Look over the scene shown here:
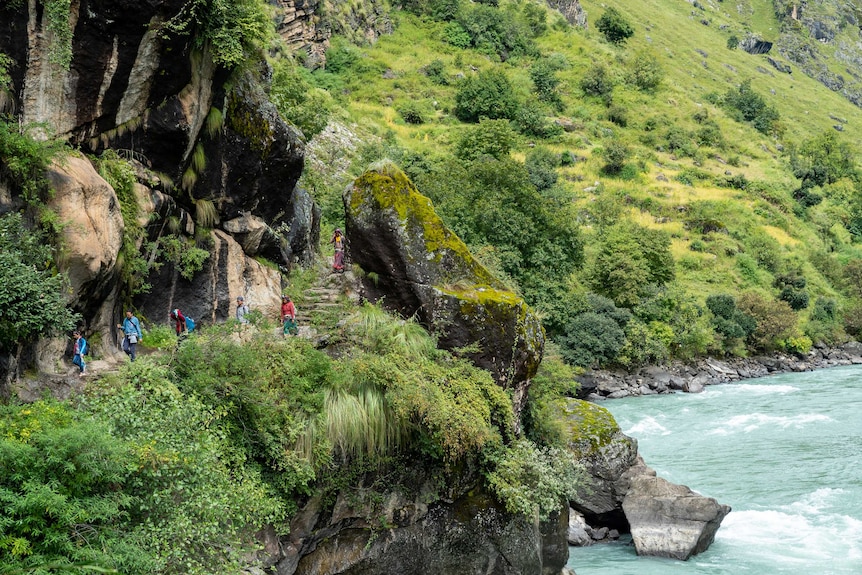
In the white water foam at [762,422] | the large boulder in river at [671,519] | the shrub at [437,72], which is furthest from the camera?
the shrub at [437,72]

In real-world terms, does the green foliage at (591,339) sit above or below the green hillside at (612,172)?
below

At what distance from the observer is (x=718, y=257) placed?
196 ft

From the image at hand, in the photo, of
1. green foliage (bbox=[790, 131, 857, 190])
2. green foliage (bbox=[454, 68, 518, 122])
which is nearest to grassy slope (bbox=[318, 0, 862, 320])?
green foliage (bbox=[454, 68, 518, 122])

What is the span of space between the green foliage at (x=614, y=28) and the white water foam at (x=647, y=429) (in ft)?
260

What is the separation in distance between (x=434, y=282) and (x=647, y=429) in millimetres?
19396

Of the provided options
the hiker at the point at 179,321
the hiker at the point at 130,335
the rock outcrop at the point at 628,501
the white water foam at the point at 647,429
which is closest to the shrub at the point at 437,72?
the white water foam at the point at 647,429

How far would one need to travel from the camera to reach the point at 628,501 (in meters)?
20.6

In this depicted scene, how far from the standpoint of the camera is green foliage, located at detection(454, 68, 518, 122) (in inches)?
2749

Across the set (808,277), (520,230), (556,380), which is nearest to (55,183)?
(556,380)

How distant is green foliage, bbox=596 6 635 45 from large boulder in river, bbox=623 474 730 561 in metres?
90.7

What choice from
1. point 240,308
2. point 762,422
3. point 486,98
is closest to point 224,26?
point 240,308

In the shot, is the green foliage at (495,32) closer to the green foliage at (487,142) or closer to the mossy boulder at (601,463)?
the green foliage at (487,142)

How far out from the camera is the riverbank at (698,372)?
134 feet

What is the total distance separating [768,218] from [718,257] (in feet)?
41.4
